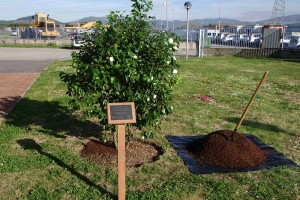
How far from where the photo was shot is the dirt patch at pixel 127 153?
5.81m

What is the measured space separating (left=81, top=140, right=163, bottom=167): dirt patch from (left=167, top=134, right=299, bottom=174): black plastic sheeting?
0.42m

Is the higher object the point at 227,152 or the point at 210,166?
the point at 227,152

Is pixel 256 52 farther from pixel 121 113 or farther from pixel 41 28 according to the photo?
pixel 41 28

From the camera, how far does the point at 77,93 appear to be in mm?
5332

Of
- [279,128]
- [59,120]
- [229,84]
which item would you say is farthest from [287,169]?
[229,84]

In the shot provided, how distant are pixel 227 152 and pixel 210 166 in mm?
398

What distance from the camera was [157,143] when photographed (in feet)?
22.1

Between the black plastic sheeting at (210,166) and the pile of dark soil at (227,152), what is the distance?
10cm

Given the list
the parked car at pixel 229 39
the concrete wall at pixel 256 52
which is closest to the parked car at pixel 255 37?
the parked car at pixel 229 39

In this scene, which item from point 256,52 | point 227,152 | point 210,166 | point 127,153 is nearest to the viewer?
point 210,166

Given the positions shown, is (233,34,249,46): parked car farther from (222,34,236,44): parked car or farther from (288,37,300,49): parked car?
(288,37,300,49): parked car

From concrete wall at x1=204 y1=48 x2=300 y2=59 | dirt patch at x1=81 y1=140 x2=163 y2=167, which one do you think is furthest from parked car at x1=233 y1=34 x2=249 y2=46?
dirt patch at x1=81 y1=140 x2=163 y2=167

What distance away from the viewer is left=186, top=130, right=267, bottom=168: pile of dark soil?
18.7 ft

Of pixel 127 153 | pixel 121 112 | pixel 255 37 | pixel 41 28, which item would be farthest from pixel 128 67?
pixel 41 28
